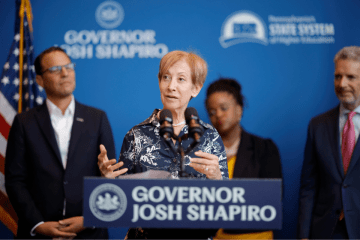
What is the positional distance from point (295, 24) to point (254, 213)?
267cm

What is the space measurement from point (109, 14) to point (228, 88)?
1386mm

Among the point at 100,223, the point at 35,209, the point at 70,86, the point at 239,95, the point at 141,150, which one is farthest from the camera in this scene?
the point at 239,95

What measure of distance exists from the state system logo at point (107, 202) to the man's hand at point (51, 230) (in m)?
1.42

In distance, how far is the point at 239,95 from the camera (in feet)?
10.6

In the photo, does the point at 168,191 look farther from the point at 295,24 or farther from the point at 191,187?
the point at 295,24

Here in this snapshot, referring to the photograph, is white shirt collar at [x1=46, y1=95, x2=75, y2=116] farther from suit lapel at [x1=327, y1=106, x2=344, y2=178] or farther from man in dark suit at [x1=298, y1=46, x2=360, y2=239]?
suit lapel at [x1=327, y1=106, x2=344, y2=178]

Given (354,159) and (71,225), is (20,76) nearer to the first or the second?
(71,225)

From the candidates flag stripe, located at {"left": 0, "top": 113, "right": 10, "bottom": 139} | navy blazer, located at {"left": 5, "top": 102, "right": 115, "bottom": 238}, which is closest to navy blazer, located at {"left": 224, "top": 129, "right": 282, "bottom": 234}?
navy blazer, located at {"left": 5, "top": 102, "right": 115, "bottom": 238}

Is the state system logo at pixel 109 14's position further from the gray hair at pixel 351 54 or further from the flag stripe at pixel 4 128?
the gray hair at pixel 351 54

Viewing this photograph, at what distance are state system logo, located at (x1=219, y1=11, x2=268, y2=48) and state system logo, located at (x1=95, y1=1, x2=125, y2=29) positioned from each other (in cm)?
103

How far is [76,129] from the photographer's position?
8.45ft

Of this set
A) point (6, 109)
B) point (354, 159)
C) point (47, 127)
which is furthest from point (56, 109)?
point (354, 159)

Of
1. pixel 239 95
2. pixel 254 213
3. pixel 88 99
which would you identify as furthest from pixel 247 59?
pixel 254 213

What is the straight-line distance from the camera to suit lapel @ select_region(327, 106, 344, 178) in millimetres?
2451
